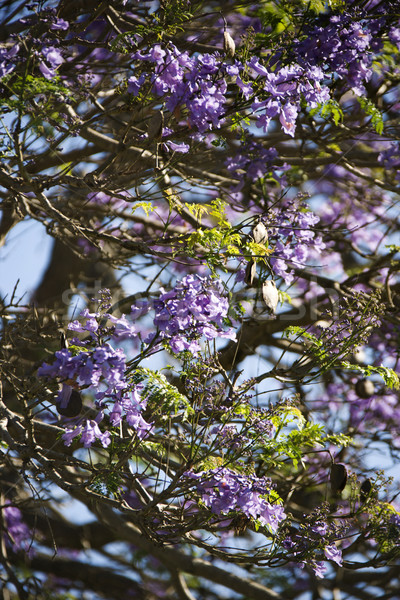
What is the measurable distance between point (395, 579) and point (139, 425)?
10.3ft

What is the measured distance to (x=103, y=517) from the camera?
3.61 meters

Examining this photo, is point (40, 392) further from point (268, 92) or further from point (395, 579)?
point (395, 579)

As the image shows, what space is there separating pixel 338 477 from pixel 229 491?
51cm

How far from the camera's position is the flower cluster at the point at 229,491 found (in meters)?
2.24

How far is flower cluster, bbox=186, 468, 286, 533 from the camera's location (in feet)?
7.34

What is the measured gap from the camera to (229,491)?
7.41 ft

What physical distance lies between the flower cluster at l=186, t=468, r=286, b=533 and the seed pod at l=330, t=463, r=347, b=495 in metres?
0.34

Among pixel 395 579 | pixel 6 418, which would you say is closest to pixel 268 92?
pixel 6 418

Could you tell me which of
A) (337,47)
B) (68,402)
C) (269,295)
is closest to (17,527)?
(68,402)

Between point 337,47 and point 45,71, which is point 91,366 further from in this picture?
point 337,47

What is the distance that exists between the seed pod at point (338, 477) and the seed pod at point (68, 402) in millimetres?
1016

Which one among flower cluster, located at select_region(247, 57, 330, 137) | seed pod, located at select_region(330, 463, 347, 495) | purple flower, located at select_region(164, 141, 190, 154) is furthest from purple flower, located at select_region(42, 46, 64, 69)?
seed pod, located at select_region(330, 463, 347, 495)

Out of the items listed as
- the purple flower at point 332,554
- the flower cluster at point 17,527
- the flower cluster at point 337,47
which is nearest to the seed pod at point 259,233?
the flower cluster at point 337,47

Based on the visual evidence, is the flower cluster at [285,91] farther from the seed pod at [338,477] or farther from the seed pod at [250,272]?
the seed pod at [338,477]
